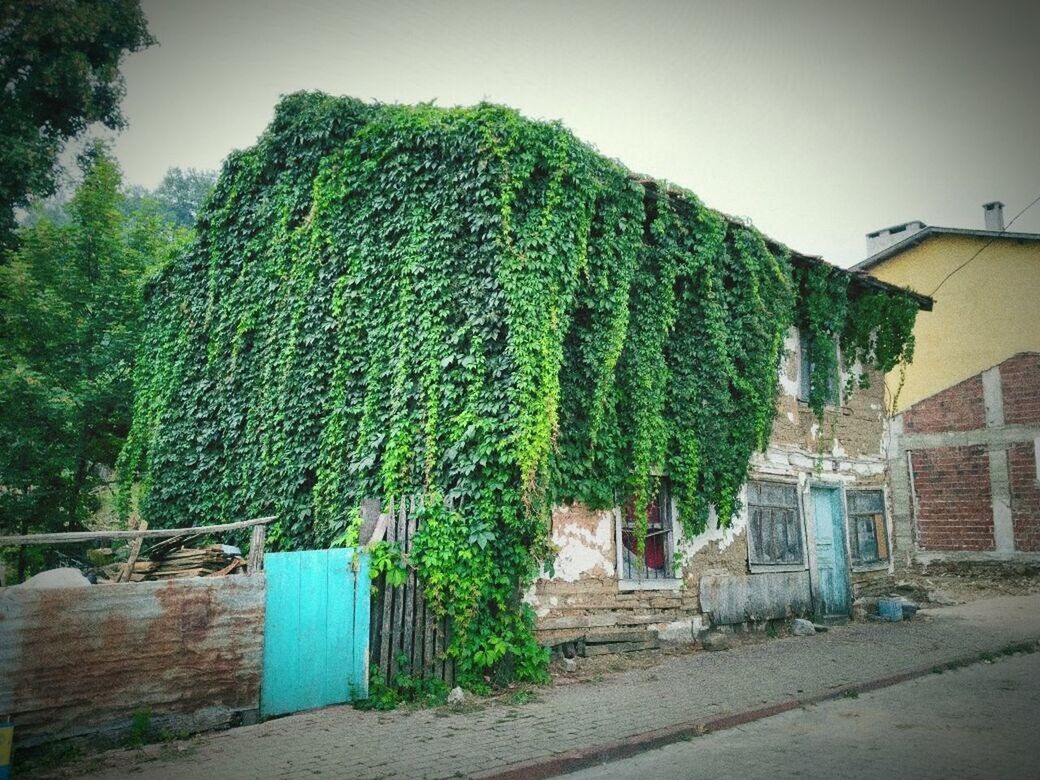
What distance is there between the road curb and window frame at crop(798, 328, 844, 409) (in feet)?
20.4

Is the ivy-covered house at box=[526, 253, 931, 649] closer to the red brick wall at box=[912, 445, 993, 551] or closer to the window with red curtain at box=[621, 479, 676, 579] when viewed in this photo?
the window with red curtain at box=[621, 479, 676, 579]

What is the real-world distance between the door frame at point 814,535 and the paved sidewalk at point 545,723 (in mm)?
2590

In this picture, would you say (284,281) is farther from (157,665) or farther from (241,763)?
(241,763)

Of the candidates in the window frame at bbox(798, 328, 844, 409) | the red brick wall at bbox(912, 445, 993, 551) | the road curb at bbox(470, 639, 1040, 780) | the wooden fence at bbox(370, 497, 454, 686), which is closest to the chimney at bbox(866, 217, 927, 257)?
the red brick wall at bbox(912, 445, 993, 551)

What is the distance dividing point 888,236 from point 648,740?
2500 cm

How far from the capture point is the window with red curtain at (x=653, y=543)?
9438 millimetres

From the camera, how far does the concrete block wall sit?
54.2ft

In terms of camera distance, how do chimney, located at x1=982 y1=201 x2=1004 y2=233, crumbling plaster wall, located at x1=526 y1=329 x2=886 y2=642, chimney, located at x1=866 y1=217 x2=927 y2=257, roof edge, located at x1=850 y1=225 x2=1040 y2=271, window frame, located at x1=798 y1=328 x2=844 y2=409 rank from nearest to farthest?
crumbling plaster wall, located at x1=526 y1=329 x2=886 y2=642, window frame, located at x1=798 y1=328 x2=844 y2=409, roof edge, located at x1=850 y1=225 x2=1040 y2=271, chimney, located at x1=982 y1=201 x2=1004 y2=233, chimney, located at x1=866 y1=217 x2=927 y2=257

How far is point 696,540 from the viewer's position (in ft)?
33.4

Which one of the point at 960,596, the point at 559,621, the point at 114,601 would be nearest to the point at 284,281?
the point at 114,601

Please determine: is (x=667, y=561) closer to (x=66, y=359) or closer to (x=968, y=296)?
(x=66, y=359)

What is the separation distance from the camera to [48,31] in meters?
16.7

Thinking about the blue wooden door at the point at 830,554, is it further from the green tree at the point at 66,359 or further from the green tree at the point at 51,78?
the green tree at the point at 51,78

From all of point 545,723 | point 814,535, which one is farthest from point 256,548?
point 814,535
